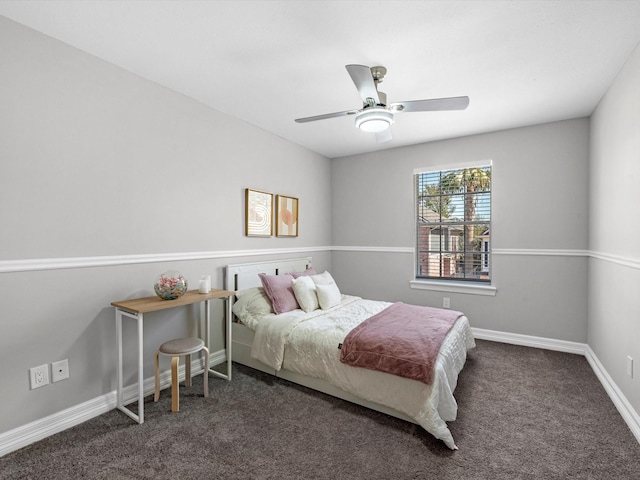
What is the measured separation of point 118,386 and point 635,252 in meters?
3.74

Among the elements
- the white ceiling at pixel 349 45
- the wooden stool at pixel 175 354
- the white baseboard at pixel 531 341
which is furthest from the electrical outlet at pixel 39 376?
the white baseboard at pixel 531 341

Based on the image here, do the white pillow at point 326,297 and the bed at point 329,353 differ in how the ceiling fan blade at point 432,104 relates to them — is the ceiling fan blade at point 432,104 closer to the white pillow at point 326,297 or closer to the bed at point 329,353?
the bed at point 329,353

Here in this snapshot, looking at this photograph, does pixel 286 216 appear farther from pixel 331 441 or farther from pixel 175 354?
pixel 331 441

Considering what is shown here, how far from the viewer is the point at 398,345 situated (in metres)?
2.30

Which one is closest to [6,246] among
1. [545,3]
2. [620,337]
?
[545,3]

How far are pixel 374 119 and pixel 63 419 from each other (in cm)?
301

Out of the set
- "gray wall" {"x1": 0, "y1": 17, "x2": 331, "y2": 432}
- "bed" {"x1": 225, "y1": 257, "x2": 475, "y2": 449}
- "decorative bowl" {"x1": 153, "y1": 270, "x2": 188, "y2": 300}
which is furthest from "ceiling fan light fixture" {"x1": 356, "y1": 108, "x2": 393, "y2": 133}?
"decorative bowl" {"x1": 153, "y1": 270, "x2": 188, "y2": 300}

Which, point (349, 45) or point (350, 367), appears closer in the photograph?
point (349, 45)

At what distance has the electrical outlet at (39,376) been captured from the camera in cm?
202

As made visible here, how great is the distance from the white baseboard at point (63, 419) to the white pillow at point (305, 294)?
140 cm

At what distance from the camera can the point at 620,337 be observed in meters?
2.44

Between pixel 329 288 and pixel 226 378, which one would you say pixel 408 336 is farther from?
pixel 226 378

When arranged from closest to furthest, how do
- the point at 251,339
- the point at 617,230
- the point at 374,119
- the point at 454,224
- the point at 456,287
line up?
1. the point at 374,119
2. the point at 617,230
3. the point at 251,339
4. the point at 456,287
5. the point at 454,224

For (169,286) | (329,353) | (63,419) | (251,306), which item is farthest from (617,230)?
(63,419)
